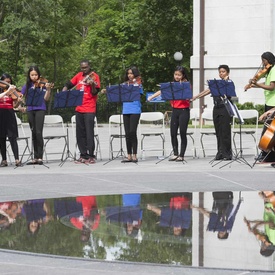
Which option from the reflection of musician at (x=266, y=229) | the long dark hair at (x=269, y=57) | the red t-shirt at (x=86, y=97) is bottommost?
the reflection of musician at (x=266, y=229)

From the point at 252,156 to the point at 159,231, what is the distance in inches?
417

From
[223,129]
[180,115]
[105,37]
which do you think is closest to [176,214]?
[180,115]

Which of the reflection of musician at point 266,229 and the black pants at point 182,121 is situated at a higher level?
the reflection of musician at point 266,229

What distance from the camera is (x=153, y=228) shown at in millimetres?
11336

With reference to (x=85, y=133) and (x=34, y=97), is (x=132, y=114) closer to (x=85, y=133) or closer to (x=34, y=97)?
(x=85, y=133)

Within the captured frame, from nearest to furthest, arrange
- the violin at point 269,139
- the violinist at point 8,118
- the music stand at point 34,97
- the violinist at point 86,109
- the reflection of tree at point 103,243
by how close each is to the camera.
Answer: the reflection of tree at point 103,243 → the violin at point 269,139 → the music stand at point 34,97 → the violinist at point 8,118 → the violinist at point 86,109

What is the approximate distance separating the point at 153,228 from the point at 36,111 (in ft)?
27.9

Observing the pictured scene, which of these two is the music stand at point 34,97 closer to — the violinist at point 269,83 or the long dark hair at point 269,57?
the violinist at point 269,83

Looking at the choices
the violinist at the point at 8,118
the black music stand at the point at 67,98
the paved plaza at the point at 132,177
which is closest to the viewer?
the paved plaza at the point at 132,177

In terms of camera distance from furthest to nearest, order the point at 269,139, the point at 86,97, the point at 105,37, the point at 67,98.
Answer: the point at 105,37 → the point at 86,97 → the point at 67,98 → the point at 269,139

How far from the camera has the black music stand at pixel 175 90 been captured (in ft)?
63.3

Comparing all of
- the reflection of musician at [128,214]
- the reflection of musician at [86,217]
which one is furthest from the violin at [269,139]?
the reflection of musician at [86,217]

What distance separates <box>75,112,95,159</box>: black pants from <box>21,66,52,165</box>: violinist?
0.76m

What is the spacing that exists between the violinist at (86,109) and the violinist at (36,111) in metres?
0.57
